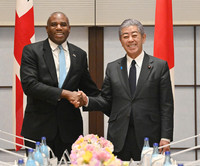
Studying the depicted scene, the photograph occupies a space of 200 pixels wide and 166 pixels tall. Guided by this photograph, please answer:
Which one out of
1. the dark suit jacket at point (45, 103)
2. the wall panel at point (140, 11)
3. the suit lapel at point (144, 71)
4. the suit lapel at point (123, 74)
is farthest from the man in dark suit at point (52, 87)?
the wall panel at point (140, 11)

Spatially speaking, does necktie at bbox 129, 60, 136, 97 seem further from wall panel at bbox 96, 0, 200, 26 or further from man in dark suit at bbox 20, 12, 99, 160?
wall panel at bbox 96, 0, 200, 26

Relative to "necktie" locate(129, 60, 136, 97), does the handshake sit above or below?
below

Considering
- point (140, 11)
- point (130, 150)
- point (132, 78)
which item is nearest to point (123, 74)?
point (132, 78)

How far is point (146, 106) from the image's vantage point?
2662 mm

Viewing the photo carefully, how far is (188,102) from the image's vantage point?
15.4ft

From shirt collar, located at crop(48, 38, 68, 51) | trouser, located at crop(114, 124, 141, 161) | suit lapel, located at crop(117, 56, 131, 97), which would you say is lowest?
trouser, located at crop(114, 124, 141, 161)

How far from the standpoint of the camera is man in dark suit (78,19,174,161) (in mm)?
2641

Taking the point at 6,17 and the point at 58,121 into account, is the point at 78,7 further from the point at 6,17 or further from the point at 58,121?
the point at 58,121

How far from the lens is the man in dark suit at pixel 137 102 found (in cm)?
264

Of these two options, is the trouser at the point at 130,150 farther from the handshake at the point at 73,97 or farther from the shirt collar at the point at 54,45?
the shirt collar at the point at 54,45

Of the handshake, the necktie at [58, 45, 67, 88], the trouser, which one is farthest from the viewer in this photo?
the necktie at [58, 45, 67, 88]

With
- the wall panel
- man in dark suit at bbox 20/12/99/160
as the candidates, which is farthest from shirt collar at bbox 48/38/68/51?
the wall panel

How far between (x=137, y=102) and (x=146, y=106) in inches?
2.9

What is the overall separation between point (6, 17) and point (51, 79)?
203 cm
